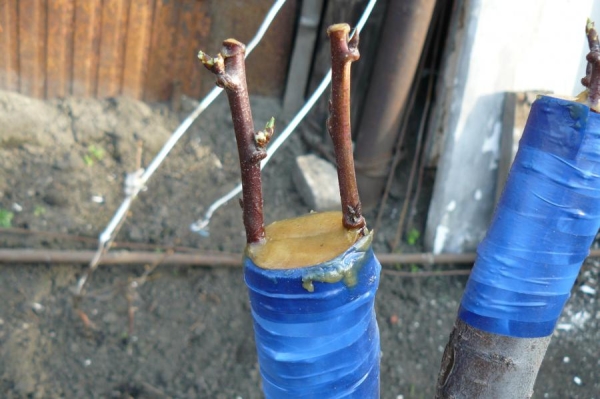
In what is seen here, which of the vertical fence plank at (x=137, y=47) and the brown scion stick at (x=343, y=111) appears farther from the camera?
the vertical fence plank at (x=137, y=47)

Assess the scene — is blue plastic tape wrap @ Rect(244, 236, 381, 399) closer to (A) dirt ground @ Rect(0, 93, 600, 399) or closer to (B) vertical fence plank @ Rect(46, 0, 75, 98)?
(A) dirt ground @ Rect(0, 93, 600, 399)

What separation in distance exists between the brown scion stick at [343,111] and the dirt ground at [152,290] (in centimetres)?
154

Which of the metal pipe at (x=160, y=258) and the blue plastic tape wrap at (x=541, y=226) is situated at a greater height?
the blue plastic tape wrap at (x=541, y=226)

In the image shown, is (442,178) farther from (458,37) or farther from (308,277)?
(308,277)

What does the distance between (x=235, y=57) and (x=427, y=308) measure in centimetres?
200

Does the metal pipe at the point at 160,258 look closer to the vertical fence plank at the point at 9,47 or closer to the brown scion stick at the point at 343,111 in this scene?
the vertical fence plank at the point at 9,47

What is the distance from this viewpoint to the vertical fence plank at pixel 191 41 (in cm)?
284

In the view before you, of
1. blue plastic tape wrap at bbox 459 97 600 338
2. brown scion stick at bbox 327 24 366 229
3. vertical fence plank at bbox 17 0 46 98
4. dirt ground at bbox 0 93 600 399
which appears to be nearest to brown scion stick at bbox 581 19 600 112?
blue plastic tape wrap at bbox 459 97 600 338

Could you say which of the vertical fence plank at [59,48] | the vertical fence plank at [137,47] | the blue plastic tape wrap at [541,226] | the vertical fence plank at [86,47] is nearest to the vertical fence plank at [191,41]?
the vertical fence plank at [137,47]

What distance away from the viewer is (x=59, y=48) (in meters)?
2.73

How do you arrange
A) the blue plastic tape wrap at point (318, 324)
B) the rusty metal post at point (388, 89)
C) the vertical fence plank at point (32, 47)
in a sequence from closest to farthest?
the blue plastic tape wrap at point (318, 324)
the rusty metal post at point (388, 89)
the vertical fence plank at point (32, 47)

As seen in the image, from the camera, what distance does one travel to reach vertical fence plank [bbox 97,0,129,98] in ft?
8.96

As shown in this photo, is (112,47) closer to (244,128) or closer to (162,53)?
(162,53)

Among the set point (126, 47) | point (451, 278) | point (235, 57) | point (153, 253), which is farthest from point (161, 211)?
point (235, 57)
